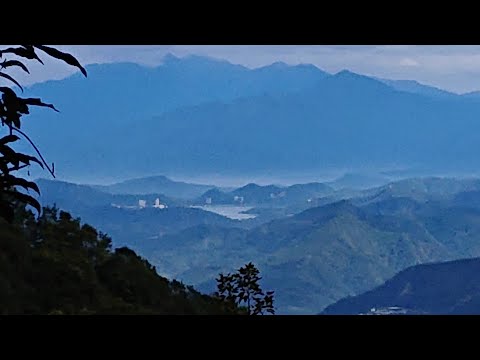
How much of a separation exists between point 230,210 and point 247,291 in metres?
0.43

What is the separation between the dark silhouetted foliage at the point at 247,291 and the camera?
2.03m

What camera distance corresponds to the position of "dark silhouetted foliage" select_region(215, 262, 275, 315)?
2.03 m

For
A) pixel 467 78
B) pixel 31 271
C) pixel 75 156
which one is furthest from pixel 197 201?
pixel 467 78

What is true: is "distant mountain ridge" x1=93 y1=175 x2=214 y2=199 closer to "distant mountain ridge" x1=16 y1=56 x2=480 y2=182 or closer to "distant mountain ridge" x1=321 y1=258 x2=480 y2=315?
"distant mountain ridge" x1=16 y1=56 x2=480 y2=182

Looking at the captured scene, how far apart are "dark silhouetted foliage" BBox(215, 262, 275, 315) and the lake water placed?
1.13ft

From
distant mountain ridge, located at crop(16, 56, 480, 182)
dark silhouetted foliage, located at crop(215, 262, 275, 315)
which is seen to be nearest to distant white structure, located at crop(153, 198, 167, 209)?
distant mountain ridge, located at crop(16, 56, 480, 182)

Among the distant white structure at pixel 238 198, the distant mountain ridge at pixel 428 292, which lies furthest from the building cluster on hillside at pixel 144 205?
the distant mountain ridge at pixel 428 292

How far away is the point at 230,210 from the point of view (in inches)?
95.0

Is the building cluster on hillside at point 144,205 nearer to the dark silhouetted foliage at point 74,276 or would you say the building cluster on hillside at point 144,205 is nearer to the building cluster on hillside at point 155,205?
the building cluster on hillside at point 155,205

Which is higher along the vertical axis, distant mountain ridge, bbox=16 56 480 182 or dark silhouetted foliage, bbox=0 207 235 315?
distant mountain ridge, bbox=16 56 480 182

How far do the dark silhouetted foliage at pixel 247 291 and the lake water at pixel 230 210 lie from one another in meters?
0.34
